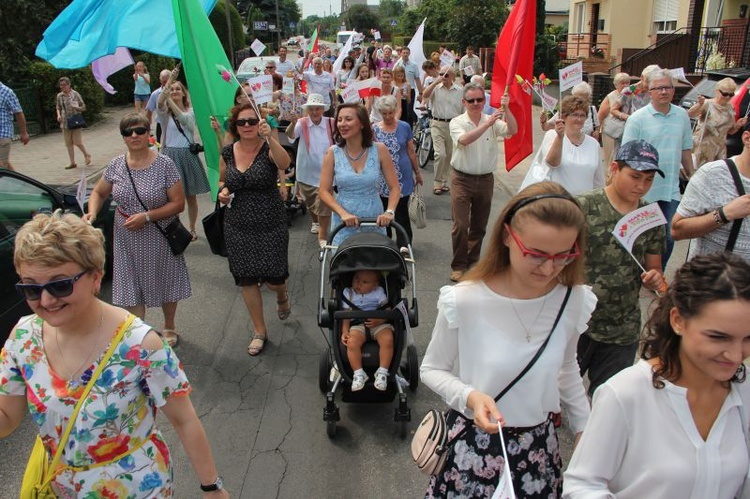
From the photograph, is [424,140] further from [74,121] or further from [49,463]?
[49,463]

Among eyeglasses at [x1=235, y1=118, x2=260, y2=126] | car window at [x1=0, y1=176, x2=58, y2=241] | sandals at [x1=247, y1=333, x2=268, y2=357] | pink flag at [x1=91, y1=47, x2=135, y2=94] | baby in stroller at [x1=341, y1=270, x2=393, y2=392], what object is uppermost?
pink flag at [x1=91, y1=47, x2=135, y2=94]

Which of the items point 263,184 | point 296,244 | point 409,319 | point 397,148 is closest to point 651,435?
point 409,319

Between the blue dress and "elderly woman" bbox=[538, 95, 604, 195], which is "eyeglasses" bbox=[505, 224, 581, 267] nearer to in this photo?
"elderly woman" bbox=[538, 95, 604, 195]

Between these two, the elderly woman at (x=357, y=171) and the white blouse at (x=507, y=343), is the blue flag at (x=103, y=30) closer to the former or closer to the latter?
the elderly woman at (x=357, y=171)

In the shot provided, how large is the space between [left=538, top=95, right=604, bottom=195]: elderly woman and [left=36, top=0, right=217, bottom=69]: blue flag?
12.1 ft

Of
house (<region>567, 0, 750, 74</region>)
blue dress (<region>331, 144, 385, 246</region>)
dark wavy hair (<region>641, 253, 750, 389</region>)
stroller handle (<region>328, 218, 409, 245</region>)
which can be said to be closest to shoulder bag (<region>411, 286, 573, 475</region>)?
dark wavy hair (<region>641, 253, 750, 389</region>)

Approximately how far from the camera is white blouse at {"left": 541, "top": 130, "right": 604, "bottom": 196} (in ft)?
16.2

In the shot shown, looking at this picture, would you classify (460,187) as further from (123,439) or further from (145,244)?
(123,439)

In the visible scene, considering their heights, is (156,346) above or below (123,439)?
above

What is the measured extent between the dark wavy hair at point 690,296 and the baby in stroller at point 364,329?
7.73 feet

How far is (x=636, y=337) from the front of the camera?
354 cm

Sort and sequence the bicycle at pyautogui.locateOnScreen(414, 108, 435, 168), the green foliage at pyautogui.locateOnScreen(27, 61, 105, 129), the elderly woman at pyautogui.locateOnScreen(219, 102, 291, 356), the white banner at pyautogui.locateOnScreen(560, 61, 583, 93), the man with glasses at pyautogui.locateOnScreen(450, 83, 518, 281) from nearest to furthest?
the elderly woman at pyautogui.locateOnScreen(219, 102, 291, 356), the white banner at pyautogui.locateOnScreen(560, 61, 583, 93), the man with glasses at pyautogui.locateOnScreen(450, 83, 518, 281), the bicycle at pyautogui.locateOnScreen(414, 108, 435, 168), the green foliage at pyautogui.locateOnScreen(27, 61, 105, 129)

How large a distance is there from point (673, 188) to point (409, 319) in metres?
2.97

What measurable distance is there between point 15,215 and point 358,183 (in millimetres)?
2941
